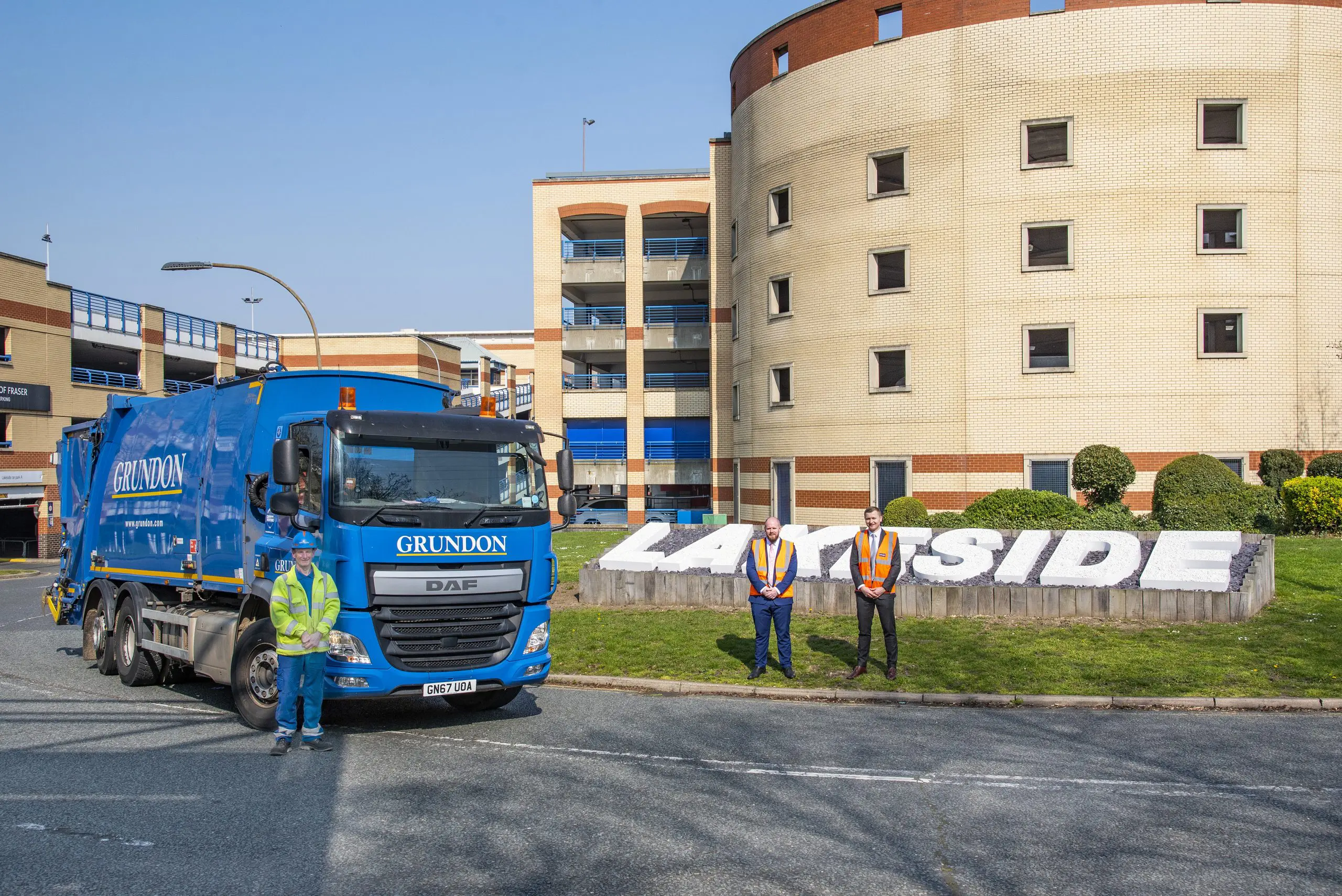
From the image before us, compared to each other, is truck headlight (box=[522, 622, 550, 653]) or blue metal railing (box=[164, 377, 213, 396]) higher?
blue metal railing (box=[164, 377, 213, 396])

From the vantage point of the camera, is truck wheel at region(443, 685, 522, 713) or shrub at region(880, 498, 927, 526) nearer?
truck wheel at region(443, 685, 522, 713)

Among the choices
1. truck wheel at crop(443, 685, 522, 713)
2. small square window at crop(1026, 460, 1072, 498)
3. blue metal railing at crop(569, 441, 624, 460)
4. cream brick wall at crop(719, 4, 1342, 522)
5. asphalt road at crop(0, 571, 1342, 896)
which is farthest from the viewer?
blue metal railing at crop(569, 441, 624, 460)

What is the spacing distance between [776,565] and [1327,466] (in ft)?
69.1

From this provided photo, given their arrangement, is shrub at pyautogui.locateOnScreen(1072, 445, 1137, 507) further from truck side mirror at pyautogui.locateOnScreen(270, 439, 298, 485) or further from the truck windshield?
truck side mirror at pyautogui.locateOnScreen(270, 439, 298, 485)

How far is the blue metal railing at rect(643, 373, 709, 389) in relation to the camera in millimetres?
52062

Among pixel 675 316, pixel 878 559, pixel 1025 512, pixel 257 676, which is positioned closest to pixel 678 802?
pixel 257 676

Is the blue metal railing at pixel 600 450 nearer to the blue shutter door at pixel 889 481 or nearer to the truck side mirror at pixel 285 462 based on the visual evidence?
the blue shutter door at pixel 889 481

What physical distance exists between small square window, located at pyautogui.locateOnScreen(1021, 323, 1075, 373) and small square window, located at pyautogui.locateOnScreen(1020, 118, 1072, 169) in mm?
4628

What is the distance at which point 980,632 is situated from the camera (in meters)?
15.5

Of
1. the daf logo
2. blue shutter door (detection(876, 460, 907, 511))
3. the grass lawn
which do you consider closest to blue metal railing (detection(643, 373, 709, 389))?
blue shutter door (detection(876, 460, 907, 511))

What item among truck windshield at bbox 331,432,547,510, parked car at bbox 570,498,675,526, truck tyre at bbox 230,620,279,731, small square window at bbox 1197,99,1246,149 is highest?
small square window at bbox 1197,99,1246,149

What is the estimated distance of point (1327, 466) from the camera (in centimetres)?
2734

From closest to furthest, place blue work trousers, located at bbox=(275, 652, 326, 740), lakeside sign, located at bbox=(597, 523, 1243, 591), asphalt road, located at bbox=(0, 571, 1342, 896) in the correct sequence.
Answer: asphalt road, located at bbox=(0, 571, 1342, 896)
blue work trousers, located at bbox=(275, 652, 326, 740)
lakeside sign, located at bbox=(597, 523, 1243, 591)

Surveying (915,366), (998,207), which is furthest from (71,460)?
(998,207)
